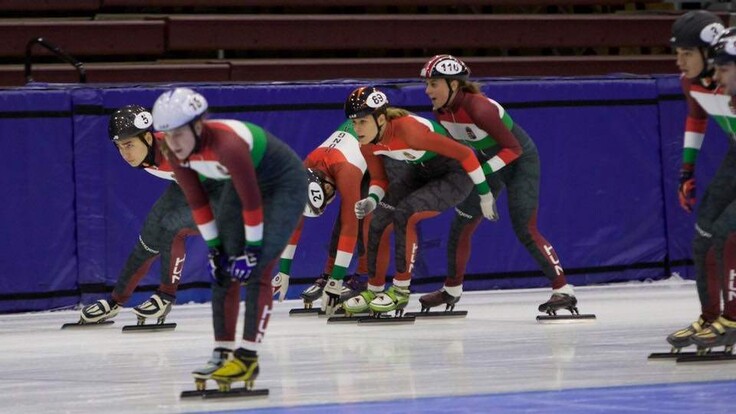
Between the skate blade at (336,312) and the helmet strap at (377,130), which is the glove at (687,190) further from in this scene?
the skate blade at (336,312)

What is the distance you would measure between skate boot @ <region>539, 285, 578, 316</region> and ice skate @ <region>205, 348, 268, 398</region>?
3510 mm

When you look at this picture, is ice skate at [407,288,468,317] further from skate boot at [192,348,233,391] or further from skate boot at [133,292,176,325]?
skate boot at [192,348,233,391]

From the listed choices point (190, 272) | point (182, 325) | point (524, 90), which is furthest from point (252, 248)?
point (524, 90)

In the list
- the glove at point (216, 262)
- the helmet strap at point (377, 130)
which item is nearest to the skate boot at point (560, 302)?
the helmet strap at point (377, 130)

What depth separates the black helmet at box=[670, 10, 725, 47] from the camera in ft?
21.7

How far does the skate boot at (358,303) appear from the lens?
946 centimetres

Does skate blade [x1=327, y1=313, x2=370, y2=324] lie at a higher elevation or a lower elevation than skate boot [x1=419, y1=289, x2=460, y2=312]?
lower

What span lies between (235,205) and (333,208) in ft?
17.0

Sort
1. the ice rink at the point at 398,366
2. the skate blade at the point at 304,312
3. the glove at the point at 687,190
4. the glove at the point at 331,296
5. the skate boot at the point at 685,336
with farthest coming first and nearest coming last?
the skate blade at the point at 304,312 < the glove at the point at 331,296 < the glove at the point at 687,190 < the skate boot at the point at 685,336 < the ice rink at the point at 398,366

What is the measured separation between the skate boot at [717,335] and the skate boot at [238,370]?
2.10 m

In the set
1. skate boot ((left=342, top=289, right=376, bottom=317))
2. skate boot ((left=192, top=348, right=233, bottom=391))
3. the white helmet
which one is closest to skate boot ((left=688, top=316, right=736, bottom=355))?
skate boot ((left=192, top=348, right=233, bottom=391))

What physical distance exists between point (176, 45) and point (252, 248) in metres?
8.61

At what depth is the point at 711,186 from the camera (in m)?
6.68

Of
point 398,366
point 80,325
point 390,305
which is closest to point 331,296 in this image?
point 390,305
